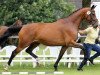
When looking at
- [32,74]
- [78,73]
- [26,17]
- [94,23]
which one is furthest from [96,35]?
[26,17]

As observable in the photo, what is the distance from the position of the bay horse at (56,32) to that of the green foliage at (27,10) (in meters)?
15.7

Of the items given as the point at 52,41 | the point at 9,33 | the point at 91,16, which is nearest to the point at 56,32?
the point at 52,41

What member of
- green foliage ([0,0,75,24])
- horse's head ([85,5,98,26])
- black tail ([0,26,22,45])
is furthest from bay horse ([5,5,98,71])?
green foliage ([0,0,75,24])

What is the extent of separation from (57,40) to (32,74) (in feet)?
6.72

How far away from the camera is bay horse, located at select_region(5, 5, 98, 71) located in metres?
15.2

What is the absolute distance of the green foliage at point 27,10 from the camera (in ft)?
103

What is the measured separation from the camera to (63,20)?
612 inches

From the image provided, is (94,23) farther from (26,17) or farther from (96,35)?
(26,17)

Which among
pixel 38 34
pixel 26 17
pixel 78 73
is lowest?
pixel 26 17

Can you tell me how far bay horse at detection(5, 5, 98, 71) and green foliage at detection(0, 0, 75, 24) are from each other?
1575 centimetres

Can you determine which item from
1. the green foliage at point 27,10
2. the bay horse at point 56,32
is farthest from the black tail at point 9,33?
the green foliage at point 27,10

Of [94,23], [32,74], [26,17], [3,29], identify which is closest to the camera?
[32,74]

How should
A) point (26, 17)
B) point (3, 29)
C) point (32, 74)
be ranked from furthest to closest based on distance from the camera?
point (26, 17)
point (3, 29)
point (32, 74)

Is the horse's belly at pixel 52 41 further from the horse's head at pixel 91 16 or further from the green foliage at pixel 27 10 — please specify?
the green foliage at pixel 27 10
